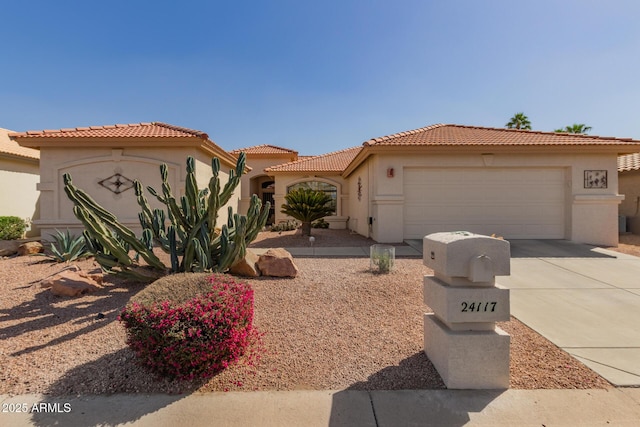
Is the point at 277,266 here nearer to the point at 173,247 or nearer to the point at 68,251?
the point at 173,247

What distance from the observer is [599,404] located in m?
2.61

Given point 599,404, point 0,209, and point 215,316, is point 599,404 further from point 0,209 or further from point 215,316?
point 0,209

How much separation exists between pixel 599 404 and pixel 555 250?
27.9ft

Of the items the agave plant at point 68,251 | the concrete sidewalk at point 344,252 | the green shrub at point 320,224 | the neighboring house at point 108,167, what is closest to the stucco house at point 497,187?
the concrete sidewalk at point 344,252

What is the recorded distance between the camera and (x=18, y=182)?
14.3 m

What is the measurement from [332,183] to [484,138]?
873 centimetres

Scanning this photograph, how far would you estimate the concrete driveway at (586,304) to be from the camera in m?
3.40

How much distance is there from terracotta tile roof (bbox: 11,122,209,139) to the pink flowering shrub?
908 centimetres

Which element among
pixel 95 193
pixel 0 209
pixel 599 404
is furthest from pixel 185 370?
pixel 0 209

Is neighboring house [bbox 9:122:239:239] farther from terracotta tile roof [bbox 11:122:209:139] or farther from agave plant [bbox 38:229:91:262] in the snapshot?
agave plant [bbox 38:229:91:262]

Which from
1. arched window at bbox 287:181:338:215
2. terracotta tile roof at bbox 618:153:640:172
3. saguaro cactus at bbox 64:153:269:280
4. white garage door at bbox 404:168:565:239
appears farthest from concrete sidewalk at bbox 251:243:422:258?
terracotta tile roof at bbox 618:153:640:172

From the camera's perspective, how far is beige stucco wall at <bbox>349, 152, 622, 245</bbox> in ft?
35.0

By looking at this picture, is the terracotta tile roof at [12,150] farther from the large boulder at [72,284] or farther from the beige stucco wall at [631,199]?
the beige stucco wall at [631,199]

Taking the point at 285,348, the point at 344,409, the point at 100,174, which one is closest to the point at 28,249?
the point at 100,174
